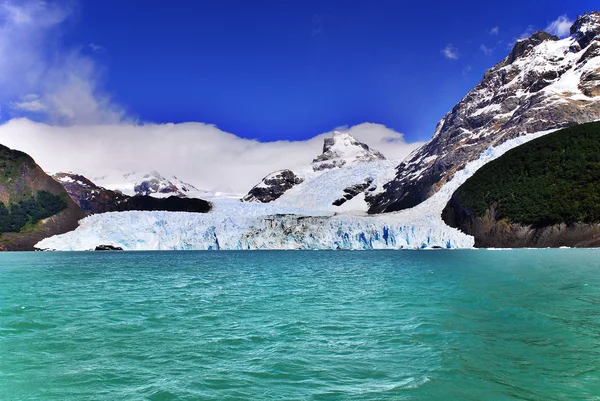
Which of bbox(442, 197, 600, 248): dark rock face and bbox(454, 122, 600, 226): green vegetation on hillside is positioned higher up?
bbox(454, 122, 600, 226): green vegetation on hillside

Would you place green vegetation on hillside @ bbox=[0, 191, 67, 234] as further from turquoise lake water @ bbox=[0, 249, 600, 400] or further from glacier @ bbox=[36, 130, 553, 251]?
turquoise lake water @ bbox=[0, 249, 600, 400]

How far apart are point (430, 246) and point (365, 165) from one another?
366 feet

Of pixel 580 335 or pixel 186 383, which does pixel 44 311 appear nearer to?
pixel 186 383

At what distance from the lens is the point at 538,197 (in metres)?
86.4

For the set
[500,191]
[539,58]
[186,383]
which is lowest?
[186,383]

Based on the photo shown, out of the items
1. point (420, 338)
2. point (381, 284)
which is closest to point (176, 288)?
point (381, 284)

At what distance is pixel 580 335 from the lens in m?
14.5

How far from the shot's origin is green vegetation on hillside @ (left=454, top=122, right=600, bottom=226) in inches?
3127

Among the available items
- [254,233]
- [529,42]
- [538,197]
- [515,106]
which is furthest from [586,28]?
[254,233]

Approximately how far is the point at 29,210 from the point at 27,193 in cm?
715

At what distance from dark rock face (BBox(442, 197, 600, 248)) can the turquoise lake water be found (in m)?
53.7

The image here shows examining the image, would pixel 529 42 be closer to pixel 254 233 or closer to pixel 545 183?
pixel 545 183

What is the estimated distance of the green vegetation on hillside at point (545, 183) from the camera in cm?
7944

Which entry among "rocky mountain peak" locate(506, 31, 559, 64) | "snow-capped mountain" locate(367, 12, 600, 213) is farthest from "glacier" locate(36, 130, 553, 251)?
Result: "rocky mountain peak" locate(506, 31, 559, 64)
